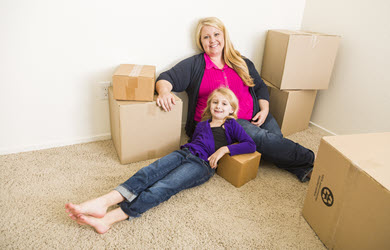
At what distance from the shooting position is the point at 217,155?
1.39 metres

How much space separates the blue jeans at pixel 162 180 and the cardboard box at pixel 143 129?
25 cm

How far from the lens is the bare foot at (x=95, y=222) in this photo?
3.52 ft

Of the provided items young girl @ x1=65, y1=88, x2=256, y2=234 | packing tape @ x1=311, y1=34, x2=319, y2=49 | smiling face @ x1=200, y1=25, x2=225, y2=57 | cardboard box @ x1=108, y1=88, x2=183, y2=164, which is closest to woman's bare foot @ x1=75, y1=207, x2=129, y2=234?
young girl @ x1=65, y1=88, x2=256, y2=234

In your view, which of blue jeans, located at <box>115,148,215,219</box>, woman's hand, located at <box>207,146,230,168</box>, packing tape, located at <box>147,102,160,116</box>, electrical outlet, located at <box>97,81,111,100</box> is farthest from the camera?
electrical outlet, located at <box>97,81,111,100</box>

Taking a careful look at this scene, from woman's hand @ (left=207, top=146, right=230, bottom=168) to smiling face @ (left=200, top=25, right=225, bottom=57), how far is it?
2.22 ft

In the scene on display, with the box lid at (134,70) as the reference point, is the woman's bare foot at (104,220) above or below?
below

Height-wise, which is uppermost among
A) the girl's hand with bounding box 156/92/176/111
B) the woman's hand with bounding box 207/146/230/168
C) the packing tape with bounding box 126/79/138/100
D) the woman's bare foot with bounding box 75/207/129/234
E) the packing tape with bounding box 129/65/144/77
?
the packing tape with bounding box 129/65/144/77

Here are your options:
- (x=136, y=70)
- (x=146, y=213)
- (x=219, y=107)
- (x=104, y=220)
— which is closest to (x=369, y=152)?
(x=219, y=107)

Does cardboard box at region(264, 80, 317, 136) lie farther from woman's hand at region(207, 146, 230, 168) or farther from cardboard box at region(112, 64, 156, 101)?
cardboard box at region(112, 64, 156, 101)

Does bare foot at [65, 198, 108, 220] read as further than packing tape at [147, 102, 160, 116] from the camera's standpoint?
No

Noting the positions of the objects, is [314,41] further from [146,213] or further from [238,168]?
[146,213]

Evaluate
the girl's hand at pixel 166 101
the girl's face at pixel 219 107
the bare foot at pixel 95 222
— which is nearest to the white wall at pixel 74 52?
the girl's hand at pixel 166 101

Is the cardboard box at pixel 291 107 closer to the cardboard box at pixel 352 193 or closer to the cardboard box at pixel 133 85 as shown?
the cardboard box at pixel 352 193

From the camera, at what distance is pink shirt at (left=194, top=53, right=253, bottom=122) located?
176 centimetres
